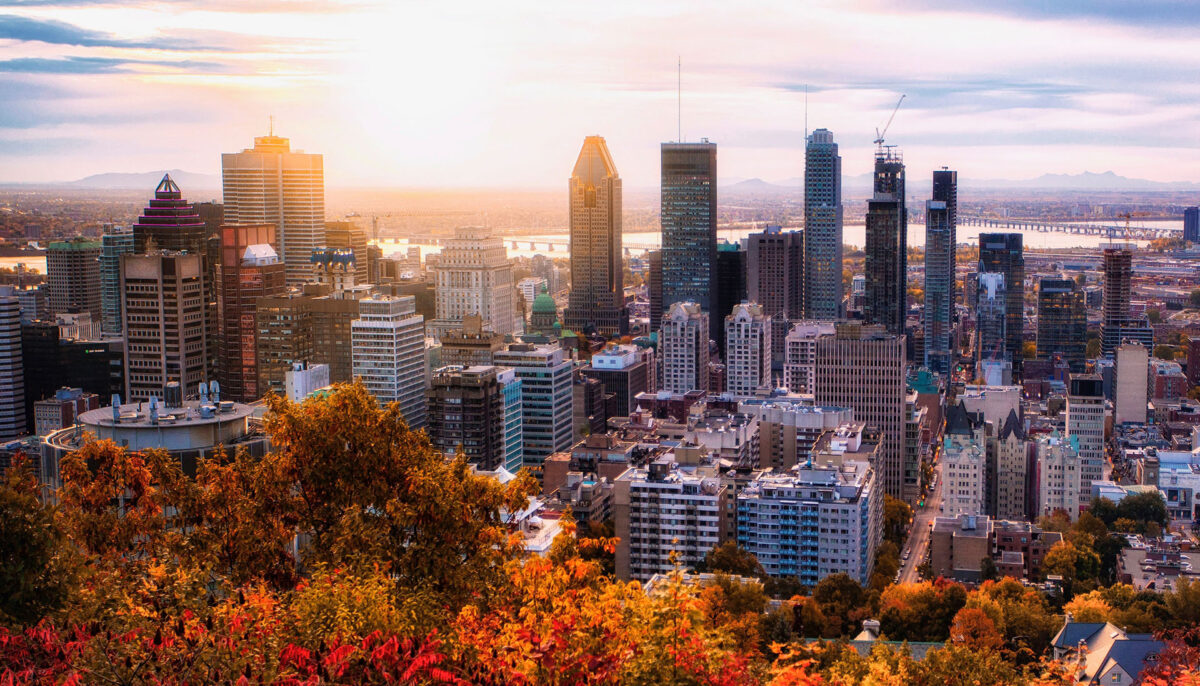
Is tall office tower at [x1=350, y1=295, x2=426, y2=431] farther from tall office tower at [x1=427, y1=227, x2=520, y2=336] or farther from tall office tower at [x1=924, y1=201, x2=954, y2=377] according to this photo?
tall office tower at [x1=924, y1=201, x2=954, y2=377]

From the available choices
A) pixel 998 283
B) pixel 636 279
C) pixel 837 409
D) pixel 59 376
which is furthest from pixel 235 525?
pixel 636 279

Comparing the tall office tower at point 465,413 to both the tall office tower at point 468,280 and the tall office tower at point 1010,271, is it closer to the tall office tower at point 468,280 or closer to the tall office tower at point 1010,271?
the tall office tower at point 468,280

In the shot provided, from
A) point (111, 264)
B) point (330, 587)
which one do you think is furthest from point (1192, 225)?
point (330, 587)

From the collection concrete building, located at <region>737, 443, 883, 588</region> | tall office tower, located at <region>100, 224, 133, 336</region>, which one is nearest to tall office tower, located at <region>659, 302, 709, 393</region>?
tall office tower, located at <region>100, 224, 133, 336</region>

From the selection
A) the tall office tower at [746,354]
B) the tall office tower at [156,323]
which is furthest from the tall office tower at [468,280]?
the tall office tower at [156,323]

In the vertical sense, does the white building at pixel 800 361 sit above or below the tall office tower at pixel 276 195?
below

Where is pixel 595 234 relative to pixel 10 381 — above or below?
above

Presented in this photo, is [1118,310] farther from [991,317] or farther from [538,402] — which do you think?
[538,402]
